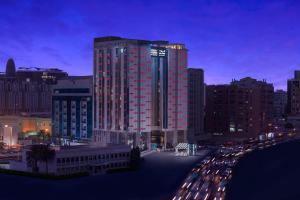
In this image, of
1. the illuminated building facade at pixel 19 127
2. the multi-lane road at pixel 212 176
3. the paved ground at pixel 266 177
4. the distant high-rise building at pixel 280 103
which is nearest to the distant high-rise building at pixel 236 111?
the multi-lane road at pixel 212 176

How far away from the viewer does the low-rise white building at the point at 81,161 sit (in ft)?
80.6

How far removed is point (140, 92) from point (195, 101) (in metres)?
10.2

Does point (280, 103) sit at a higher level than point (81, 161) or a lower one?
higher

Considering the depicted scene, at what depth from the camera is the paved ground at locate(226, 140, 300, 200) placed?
20.1 m

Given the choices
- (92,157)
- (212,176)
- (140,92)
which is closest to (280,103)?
(140,92)

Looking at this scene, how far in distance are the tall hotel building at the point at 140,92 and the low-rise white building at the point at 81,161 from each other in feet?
20.3

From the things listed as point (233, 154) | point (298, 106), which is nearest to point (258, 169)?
point (233, 154)

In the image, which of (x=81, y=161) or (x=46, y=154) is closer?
(x=46, y=154)

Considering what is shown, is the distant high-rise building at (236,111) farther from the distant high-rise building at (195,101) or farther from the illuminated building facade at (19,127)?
the illuminated building facade at (19,127)

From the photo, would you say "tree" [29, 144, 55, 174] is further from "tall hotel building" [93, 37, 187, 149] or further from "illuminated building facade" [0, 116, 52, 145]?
"illuminated building facade" [0, 116, 52, 145]

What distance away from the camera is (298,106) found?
204ft

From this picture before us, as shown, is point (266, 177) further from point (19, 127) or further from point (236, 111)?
point (19, 127)

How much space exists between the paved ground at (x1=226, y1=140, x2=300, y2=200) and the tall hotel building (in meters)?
6.40

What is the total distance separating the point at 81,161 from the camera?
25.7 metres
